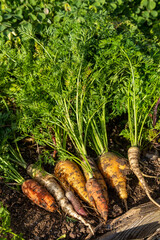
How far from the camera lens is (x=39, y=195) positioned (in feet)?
8.42

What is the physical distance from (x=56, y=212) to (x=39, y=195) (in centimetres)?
23

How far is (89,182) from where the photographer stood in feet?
8.51

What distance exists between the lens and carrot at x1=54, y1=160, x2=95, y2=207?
2680mm

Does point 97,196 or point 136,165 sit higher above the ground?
point 136,165

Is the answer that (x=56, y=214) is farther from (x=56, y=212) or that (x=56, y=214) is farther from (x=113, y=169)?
(x=113, y=169)

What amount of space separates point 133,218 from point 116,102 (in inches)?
48.7

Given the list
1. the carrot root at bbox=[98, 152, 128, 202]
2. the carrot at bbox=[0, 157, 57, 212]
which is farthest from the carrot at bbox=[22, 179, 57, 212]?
the carrot root at bbox=[98, 152, 128, 202]

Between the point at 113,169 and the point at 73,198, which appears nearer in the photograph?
the point at 73,198

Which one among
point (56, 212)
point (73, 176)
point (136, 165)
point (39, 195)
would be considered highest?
point (136, 165)

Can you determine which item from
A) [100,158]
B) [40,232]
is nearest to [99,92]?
[100,158]

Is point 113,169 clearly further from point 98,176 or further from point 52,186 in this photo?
point 52,186

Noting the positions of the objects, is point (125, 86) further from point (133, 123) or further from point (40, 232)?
point (40, 232)

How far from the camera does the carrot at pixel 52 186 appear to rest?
250 centimetres

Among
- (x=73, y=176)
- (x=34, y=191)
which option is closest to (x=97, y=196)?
(x=73, y=176)
